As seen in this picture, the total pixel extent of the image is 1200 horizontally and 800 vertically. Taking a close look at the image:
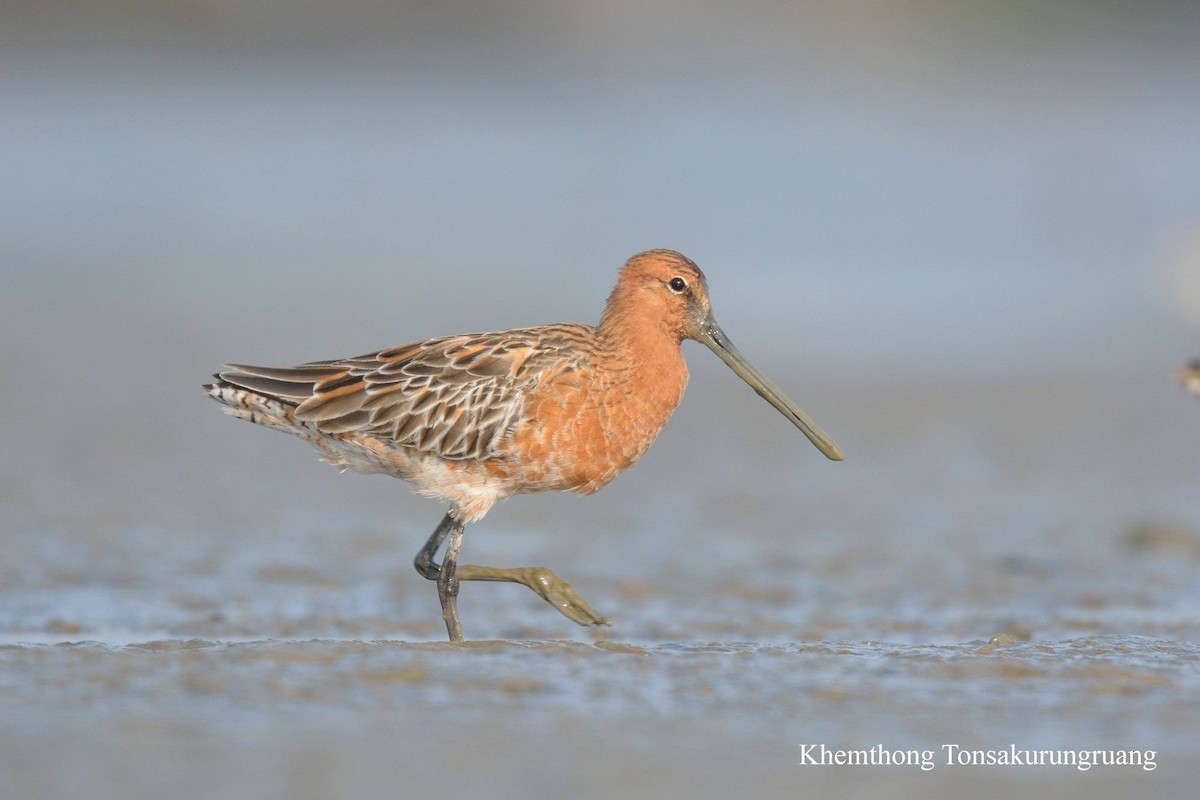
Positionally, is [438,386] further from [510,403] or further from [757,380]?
[757,380]

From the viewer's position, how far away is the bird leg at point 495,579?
6.85 metres

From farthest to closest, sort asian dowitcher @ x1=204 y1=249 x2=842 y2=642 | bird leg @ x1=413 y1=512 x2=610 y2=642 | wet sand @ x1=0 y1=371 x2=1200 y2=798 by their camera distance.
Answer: bird leg @ x1=413 y1=512 x2=610 y2=642
asian dowitcher @ x1=204 y1=249 x2=842 y2=642
wet sand @ x1=0 y1=371 x2=1200 y2=798

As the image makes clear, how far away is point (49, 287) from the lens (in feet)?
48.4

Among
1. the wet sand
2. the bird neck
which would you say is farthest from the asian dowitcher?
the wet sand

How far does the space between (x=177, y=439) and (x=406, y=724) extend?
18.9ft

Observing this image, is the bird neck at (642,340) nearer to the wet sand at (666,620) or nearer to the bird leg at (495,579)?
the bird leg at (495,579)

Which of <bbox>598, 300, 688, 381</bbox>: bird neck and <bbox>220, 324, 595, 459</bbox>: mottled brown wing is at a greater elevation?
<bbox>598, 300, 688, 381</bbox>: bird neck

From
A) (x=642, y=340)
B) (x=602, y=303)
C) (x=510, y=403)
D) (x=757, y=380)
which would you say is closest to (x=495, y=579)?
(x=510, y=403)

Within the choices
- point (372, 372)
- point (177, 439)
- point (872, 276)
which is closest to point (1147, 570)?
point (372, 372)

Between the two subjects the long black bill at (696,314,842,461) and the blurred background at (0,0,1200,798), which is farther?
the long black bill at (696,314,842,461)

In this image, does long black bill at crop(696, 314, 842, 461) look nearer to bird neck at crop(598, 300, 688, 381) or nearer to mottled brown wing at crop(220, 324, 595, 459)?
bird neck at crop(598, 300, 688, 381)

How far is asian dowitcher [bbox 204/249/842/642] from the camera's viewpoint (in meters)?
6.73

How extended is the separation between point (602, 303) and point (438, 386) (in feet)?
24.7

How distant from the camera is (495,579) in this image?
22.9 ft
